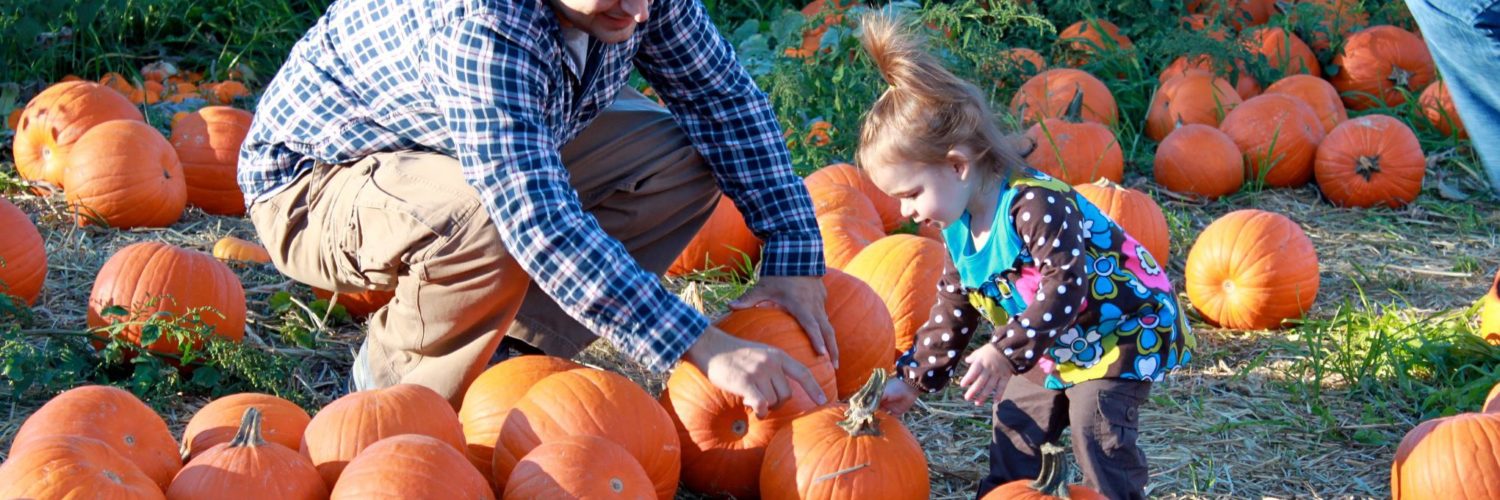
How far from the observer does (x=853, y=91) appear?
5.82 m

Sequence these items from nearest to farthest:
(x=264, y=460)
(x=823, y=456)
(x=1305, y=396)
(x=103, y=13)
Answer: (x=264, y=460), (x=823, y=456), (x=1305, y=396), (x=103, y=13)

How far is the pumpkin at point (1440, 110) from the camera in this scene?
6.40m

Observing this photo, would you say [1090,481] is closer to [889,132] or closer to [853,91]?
[889,132]

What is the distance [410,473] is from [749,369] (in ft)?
2.41

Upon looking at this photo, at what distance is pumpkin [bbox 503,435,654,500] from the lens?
8.62 feet

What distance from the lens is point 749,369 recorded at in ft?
9.65

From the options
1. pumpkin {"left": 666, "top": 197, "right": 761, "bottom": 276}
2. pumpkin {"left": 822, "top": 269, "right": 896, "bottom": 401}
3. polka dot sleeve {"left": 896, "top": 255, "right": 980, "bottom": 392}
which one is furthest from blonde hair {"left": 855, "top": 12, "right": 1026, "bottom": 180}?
pumpkin {"left": 666, "top": 197, "right": 761, "bottom": 276}

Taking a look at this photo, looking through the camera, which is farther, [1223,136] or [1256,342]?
[1223,136]

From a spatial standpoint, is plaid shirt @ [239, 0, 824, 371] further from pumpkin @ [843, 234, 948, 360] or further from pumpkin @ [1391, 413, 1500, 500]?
pumpkin @ [1391, 413, 1500, 500]

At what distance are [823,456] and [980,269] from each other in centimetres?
57

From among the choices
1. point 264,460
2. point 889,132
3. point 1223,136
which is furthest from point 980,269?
point 1223,136

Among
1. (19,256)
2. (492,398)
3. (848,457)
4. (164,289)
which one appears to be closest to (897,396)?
(848,457)

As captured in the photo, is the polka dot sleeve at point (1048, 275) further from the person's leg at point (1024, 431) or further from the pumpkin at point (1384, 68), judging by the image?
the pumpkin at point (1384, 68)

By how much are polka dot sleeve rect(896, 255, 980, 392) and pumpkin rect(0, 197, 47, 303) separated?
270 centimetres
